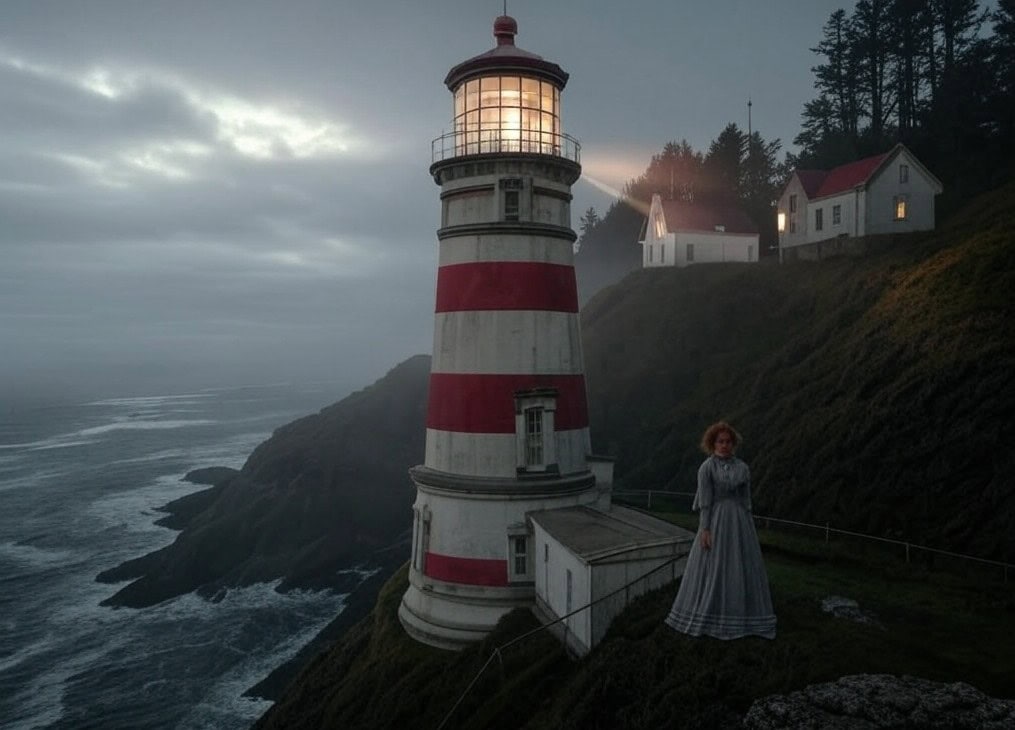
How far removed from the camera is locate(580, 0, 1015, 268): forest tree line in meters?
45.8

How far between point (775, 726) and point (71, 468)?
99478mm

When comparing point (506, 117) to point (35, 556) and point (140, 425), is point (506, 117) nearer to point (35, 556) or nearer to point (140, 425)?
point (35, 556)

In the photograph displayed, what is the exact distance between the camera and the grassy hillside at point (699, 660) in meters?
9.26

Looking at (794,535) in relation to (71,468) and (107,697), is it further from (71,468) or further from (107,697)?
(71,468)

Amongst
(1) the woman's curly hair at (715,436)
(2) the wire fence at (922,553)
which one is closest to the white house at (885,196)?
(2) the wire fence at (922,553)

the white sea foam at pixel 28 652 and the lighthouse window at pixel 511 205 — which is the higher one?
the lighthouse window at pixel 511 205

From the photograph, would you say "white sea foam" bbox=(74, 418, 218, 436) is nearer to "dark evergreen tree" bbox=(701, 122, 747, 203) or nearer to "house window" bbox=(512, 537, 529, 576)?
"dark evergreen tree" bbox=(701, 122, 747, 203)

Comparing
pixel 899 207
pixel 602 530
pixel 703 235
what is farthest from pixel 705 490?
pixel 703 235

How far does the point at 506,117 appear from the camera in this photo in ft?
58.4

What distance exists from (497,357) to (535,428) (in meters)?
2.04

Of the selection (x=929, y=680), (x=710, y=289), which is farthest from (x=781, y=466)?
(x=710, y=289)

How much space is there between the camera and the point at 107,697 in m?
30.5

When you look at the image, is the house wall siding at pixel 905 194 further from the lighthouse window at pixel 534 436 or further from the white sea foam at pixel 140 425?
the white sea foam at pixel 140 425

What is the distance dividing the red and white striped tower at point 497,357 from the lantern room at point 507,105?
0.03 metres
